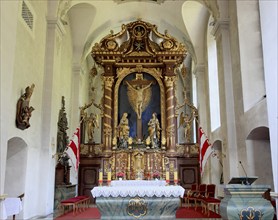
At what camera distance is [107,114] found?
47.6 ft

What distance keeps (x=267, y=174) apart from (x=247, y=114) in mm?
1617

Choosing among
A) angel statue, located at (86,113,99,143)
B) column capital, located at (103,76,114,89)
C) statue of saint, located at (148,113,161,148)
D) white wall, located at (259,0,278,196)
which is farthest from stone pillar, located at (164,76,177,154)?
white wall, located at (259,0,278,196)

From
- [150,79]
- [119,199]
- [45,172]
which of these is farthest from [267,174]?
[150,79]

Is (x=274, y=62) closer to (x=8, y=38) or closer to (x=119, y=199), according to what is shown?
(x=119, y=199)

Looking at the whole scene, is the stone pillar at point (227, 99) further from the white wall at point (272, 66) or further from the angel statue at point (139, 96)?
the angel statue at point (139, 96)

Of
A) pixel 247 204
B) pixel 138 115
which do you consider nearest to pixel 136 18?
pixel 138 115

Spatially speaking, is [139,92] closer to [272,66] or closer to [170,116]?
[170,116]

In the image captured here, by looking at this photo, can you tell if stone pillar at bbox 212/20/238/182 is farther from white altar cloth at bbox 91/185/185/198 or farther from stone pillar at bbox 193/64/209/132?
stone pillar at bbox 193/64/209/132

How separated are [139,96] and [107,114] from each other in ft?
5.34

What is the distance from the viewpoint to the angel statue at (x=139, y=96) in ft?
49.0

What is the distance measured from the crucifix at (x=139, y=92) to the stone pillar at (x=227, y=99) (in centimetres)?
454

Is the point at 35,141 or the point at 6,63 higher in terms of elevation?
the point at 6,63

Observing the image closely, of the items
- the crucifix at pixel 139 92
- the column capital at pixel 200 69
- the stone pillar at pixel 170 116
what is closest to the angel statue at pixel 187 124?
the stone pillar at pixel 170 116

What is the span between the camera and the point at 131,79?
15.3 metres
